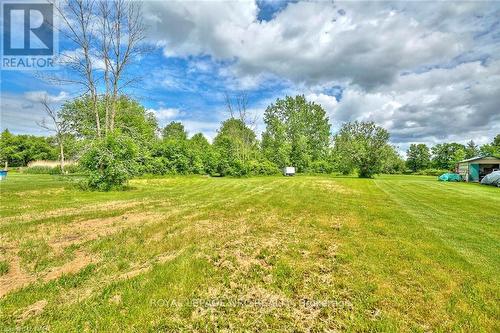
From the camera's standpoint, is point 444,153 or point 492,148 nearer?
point 492,148

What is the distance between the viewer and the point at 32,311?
2.78 m

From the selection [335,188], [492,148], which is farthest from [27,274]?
[492,148]

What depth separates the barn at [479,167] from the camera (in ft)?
86.1

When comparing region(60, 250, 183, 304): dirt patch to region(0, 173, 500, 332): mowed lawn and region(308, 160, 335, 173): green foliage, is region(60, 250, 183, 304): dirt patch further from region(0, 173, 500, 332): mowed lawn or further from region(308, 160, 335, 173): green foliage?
region(308, 160, 335, 173): green foliage

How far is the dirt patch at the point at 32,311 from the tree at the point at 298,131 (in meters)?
40.6

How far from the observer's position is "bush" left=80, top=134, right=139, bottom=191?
13.7 metres

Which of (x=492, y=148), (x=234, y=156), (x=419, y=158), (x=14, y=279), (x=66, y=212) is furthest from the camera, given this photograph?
(x=419, y=158)

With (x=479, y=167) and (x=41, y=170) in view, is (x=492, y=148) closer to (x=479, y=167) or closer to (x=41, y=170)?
(x=479, y=167)

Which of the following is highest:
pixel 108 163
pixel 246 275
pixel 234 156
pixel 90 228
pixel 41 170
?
pixel 234 156

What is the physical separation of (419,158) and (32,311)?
84449mm

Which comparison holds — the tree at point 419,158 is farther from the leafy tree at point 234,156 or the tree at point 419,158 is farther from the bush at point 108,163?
the bush at point 108,163

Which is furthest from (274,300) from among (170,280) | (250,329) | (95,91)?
(95,91)

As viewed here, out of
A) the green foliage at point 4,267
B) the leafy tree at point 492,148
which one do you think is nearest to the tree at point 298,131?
the leafy tree at point 492,148

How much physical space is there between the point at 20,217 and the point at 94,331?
6661 mm
